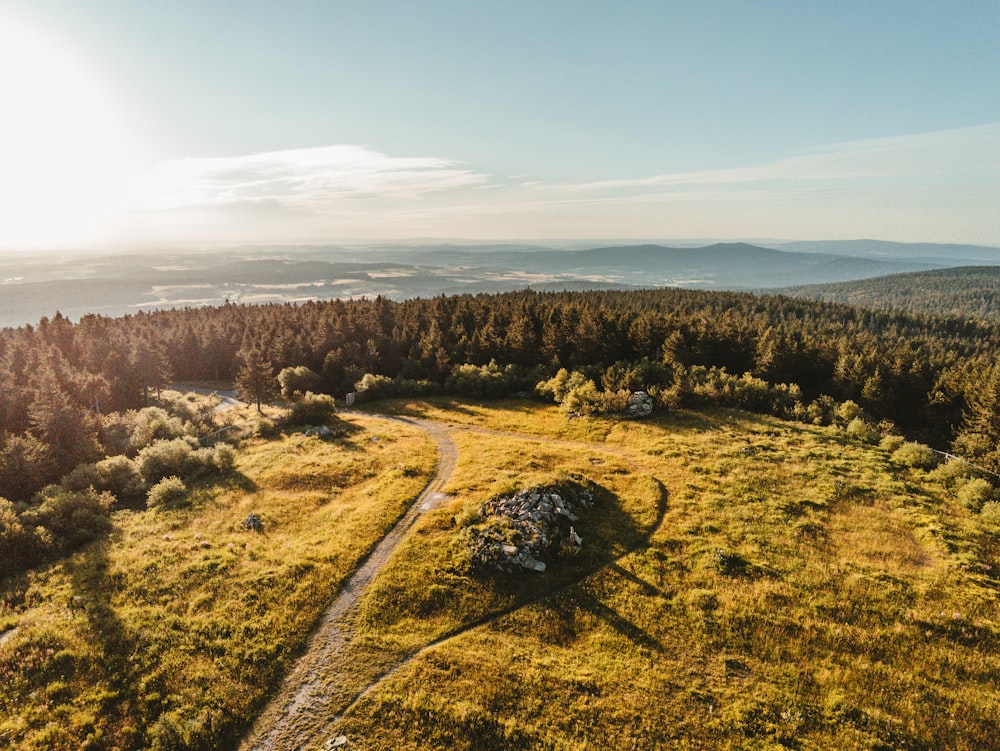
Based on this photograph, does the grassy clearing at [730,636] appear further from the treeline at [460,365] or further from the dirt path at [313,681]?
the treeline at [460,365]

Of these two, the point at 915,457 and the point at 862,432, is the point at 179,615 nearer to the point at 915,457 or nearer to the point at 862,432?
the point at 915,457

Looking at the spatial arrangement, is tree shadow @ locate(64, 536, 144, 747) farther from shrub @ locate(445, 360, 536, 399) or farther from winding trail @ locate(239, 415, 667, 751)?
shrub @ locate(445, 360, 536, 399)

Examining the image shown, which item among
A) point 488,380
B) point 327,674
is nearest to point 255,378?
point 488,380

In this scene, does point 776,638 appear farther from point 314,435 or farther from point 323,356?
point 323,356

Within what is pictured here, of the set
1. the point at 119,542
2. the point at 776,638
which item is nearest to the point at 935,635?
the point at 776,638

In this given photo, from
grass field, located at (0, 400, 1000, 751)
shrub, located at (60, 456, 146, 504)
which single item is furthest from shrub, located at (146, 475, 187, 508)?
grass field, located at (0, 400, 1000, 751)

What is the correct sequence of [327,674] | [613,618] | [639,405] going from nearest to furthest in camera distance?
1. [327,674]
2. [613,618]
3. [639,405]

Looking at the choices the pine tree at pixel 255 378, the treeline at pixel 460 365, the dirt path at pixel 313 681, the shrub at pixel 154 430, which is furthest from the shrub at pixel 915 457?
the pine tree at pixel 255 378
